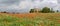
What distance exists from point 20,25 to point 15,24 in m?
0.35

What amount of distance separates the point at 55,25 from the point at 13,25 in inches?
105

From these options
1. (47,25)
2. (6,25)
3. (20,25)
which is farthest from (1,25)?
(47,25)

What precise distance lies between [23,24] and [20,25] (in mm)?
397

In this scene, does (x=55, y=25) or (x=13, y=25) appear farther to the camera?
(x=55, y=25)

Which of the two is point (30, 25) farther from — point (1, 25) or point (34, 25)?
point (1, 25)

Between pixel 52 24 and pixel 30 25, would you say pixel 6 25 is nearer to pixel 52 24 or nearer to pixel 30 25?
pixel 30 25

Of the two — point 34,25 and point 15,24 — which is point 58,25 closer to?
point 34,25

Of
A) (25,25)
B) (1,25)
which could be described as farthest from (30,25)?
(1,25)

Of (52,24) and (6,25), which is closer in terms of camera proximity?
(6,25)

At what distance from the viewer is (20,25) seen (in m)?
11.1

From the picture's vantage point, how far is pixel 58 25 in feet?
38.2

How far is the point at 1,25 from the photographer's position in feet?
36.0

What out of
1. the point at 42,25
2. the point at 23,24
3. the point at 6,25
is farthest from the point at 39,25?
the point at 6,25

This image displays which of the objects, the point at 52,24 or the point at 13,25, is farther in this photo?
the point at 52,24
